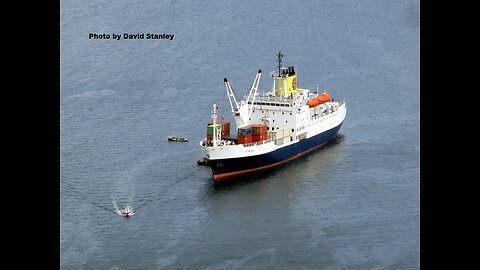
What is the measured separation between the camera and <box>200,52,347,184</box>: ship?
4328 cm

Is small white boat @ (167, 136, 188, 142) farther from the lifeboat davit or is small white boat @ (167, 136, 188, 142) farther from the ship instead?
the lifeboat davit

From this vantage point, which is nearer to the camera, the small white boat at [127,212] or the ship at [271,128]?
the small white boat at [127,212]

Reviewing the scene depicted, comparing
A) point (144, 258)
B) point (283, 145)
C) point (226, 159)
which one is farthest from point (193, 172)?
point (144, 258)

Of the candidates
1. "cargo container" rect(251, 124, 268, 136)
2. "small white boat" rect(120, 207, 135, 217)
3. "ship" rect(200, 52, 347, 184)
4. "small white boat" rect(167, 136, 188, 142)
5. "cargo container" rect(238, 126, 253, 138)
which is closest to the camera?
"small white boat" rect(120, 207, 135, 217)

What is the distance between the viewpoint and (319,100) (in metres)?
49.6

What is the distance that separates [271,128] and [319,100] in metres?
4.01

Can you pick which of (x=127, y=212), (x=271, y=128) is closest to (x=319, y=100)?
(x=271, y=128)

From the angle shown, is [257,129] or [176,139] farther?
[176,139]

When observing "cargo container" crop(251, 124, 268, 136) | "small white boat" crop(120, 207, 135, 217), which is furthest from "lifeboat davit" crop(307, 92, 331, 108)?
"small white boat" crop(120, 207, 135, 217)

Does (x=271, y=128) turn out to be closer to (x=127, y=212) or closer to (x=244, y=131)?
(x=244, y=131)

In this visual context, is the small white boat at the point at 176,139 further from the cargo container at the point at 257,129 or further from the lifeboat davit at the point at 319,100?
the lifeboat davit at the point at 319,100

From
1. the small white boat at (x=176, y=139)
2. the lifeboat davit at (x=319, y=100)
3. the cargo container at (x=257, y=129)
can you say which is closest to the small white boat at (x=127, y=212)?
the cargo container at (x=257, y=129)

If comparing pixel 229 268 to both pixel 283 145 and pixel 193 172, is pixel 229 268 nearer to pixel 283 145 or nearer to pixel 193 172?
pixel 193 172

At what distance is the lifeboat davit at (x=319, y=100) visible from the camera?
48875 mm
